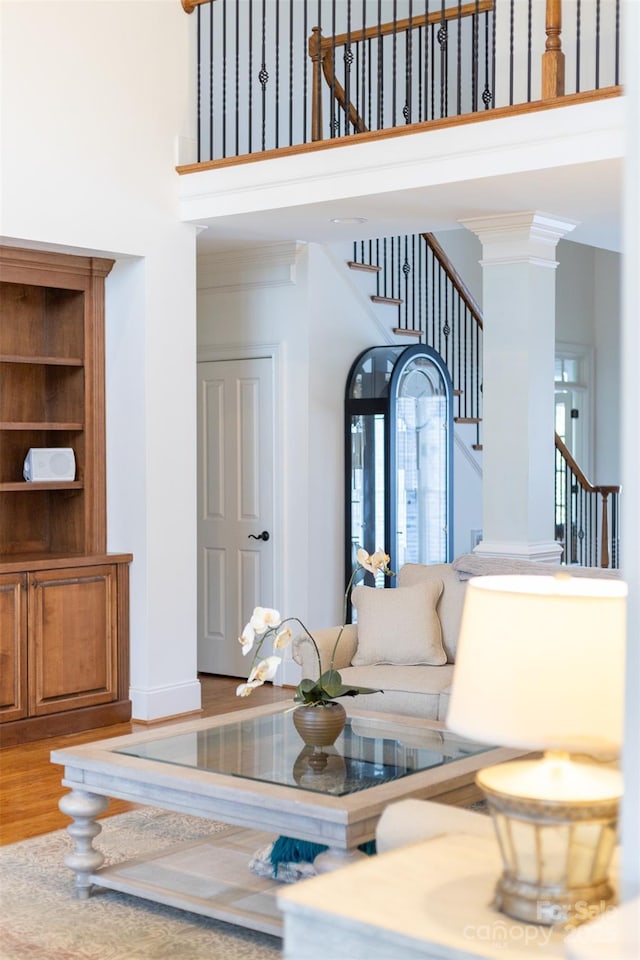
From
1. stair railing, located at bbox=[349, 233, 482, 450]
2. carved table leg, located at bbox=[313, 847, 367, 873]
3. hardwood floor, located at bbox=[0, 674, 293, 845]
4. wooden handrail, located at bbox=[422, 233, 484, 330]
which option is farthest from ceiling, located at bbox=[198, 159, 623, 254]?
carved table leg, located at bbox=[313, 847, 367, 873]

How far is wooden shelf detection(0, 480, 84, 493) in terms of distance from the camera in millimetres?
6086

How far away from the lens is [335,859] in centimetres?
321

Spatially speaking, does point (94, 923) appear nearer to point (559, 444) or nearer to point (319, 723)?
point (319, 723)

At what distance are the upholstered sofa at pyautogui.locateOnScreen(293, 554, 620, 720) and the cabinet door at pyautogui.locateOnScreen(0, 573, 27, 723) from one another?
148 centimetres

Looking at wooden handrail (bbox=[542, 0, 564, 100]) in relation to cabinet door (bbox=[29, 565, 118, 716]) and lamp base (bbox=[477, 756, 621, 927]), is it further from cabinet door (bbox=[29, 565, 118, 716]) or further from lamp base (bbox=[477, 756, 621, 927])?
lamp base (bbox=[477, 756, 621, 927])

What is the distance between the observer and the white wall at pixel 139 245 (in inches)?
233

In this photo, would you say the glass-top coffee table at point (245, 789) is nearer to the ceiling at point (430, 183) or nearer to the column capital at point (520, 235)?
the ceiling at point (430, 183)

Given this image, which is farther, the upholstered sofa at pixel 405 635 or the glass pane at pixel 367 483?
the glass pane at pixel 367 483

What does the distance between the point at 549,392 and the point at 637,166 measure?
4611mm

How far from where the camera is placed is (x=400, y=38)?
914 cm

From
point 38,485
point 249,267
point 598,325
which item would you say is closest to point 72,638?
point 38,485

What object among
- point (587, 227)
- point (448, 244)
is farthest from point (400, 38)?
point (587, 227)

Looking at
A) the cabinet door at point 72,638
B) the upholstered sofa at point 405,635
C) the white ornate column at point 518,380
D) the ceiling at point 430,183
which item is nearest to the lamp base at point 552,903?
the upholstered sofa at point 405,635

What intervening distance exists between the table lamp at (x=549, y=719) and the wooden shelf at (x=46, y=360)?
4.50 meters
